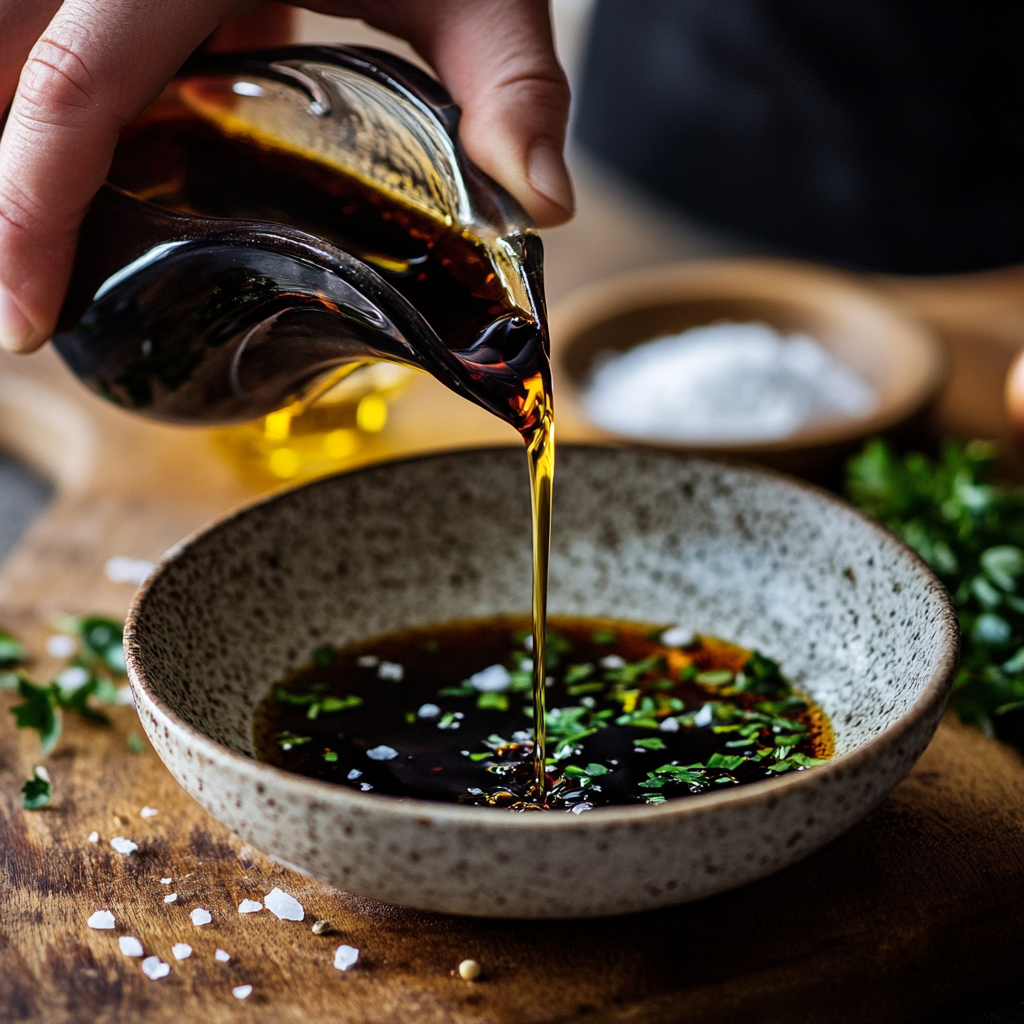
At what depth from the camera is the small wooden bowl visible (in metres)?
1.57

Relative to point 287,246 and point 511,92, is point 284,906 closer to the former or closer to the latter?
point 287,246

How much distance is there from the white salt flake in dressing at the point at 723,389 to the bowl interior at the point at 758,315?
0.03m

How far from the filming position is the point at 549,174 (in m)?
0.98

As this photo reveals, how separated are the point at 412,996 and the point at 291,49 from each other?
2.49 ft

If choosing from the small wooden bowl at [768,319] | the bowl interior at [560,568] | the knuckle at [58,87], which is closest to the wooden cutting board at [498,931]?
the bowl interior at [560,568]

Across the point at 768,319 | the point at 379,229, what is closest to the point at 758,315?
the point at 768,319

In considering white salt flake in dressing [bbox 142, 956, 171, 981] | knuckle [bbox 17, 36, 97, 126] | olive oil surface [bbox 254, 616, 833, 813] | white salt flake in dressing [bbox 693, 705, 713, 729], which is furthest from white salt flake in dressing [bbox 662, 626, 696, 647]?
knuckle [bbox 17, 36, 97, 126]

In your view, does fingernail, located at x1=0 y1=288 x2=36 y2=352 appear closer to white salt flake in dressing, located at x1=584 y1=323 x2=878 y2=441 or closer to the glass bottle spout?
the glass bottle spout

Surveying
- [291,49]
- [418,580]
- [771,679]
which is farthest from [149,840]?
[291,49]

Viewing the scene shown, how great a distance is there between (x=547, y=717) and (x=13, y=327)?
529 millimetres

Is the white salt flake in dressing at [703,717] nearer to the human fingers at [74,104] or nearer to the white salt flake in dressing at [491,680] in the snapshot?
the white salt flake in dressing at [491,680]

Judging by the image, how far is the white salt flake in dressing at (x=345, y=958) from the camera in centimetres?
78

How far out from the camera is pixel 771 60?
2475 mm

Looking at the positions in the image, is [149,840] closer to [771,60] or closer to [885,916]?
[885,916]
